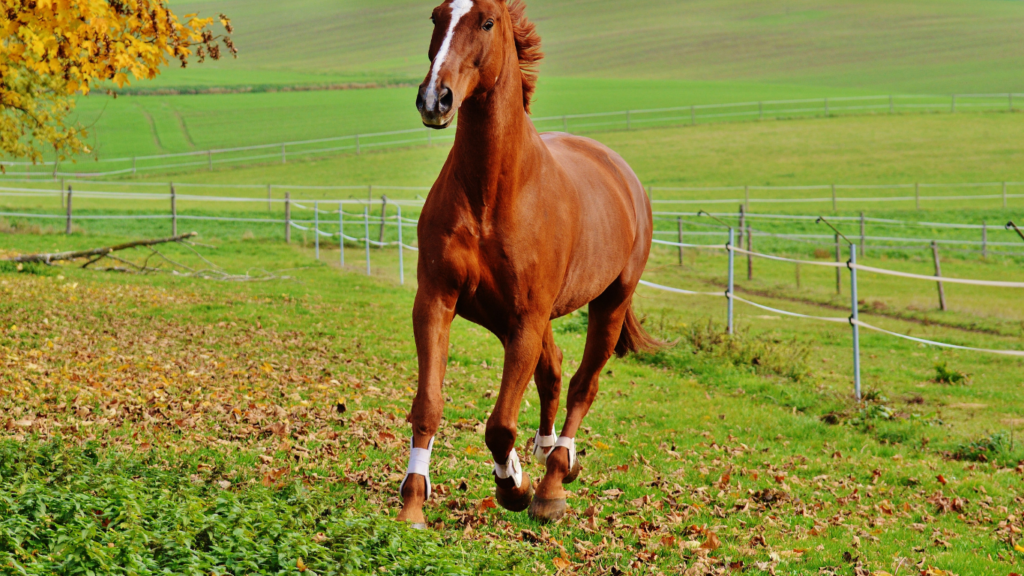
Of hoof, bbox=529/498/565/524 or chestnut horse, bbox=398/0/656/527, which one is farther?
hoof, bbox=529/498/565/524

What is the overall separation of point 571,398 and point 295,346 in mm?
5155

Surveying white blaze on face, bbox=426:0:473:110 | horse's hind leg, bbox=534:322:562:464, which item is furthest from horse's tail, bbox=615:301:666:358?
white blaze on face, bbox=426:0:473:110

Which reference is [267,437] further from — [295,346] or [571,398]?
[295,346]

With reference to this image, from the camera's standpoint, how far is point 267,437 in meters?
6.14

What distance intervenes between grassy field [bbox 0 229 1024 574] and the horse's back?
4.75ft

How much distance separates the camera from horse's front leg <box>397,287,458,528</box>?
158 inches

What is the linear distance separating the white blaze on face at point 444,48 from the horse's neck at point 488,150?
1.30ft

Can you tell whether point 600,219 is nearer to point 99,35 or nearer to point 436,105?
point 436,105

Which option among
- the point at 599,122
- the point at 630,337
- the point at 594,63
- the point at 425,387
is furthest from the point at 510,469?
the point at 594,63

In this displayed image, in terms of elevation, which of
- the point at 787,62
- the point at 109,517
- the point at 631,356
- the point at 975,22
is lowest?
the point at 631,356

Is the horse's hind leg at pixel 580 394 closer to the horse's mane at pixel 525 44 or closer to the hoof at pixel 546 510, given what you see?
the hoof at pixel 546 510

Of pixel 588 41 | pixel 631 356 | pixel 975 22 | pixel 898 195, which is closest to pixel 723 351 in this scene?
pixel 631 356

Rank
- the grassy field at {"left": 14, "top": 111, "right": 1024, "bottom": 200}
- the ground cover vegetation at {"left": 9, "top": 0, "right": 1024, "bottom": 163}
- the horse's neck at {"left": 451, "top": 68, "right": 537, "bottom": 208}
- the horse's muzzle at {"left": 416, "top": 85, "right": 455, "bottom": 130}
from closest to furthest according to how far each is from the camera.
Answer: the horse's muzzle at {"left": 416, "top": 85, "right": 455, "bottom": 130}, the horse's neck at {"left": 451, "top": 68, "right": 537, "bottom": 208}, the grassy field at {"left": 14, "top": 111, "right": 1024, "bottom": 200}, the ground cover vegetation at {"left": 9, "top": 0, "right": 1024, "bottom": 163}

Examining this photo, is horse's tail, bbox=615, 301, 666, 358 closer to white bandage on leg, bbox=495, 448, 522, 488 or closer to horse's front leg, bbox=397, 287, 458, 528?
white bandage on leg, bbox=495, 448, 522, 488
